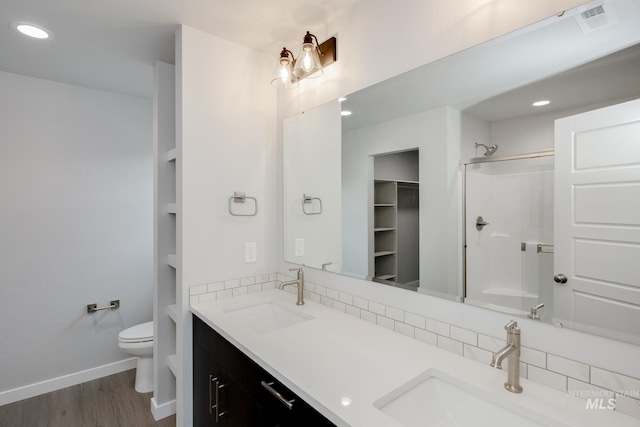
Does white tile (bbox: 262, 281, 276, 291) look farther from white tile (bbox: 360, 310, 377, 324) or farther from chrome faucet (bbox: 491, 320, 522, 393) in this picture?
chrome faucet (bbox: 491, 320, 522, 393)

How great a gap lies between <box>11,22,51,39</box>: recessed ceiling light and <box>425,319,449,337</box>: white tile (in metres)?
2.57

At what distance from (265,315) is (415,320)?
3.03 feet

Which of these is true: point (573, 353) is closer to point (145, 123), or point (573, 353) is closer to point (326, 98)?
point (326, 98)

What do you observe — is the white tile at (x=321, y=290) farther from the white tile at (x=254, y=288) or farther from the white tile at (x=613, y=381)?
the white tile at (x=613, y=381)

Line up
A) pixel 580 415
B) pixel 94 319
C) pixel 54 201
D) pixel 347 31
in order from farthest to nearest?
pixel 94 319 → pixel 54 201 → pixel 347 31 → pixel 580 415

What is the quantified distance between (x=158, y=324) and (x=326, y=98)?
1.89m

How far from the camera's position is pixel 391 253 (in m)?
1.43

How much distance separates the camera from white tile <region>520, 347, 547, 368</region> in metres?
0.94

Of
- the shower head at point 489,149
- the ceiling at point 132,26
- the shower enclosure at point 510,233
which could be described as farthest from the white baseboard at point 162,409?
the shower head at point 489,149

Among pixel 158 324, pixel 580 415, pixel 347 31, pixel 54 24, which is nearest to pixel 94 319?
pixel 158 324

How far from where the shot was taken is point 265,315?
183cm

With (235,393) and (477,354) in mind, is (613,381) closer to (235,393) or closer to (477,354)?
(477,354)

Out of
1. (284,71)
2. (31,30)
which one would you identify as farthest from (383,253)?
(31,30)

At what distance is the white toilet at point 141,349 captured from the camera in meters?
2.36
